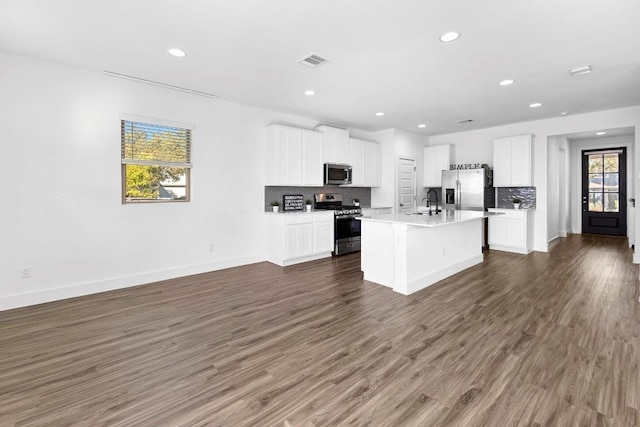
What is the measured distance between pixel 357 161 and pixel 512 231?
11.7 feet

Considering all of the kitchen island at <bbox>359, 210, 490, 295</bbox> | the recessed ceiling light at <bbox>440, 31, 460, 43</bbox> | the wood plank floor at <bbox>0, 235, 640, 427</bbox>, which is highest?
the recessed ceiling light at <bbox>440, 31, 460, 43</bbox>

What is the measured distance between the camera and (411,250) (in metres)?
3.91

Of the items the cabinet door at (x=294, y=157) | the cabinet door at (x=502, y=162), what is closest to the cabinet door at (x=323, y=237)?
the cabinet door at (x=294, y=157)

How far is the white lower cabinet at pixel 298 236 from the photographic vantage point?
17.8ft

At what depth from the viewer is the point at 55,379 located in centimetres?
217

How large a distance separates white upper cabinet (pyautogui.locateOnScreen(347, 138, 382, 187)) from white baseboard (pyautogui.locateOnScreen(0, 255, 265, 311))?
3172 millimetres

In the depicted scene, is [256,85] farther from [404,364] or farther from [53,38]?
[404,364]

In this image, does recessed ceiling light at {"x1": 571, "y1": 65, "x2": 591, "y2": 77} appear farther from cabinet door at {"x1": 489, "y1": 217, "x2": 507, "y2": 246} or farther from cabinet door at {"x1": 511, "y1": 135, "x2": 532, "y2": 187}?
cabinet door at {"x1": 489, "y1": 217, "x2": 507, "y2": 246}

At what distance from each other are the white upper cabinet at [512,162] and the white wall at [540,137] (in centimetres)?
20

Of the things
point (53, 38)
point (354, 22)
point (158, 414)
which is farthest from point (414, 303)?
point (53, 38)

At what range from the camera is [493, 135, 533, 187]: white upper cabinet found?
656 centimetres

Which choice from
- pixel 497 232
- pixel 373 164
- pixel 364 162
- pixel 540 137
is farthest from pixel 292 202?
pixel 540 137

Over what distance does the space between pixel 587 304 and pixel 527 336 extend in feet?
4.51

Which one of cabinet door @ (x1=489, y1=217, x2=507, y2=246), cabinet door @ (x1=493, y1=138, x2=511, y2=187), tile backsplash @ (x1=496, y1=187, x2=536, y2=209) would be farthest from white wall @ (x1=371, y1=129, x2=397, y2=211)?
tile backsplash @ (x1=496, y1=187, x2=536, y2=209)
